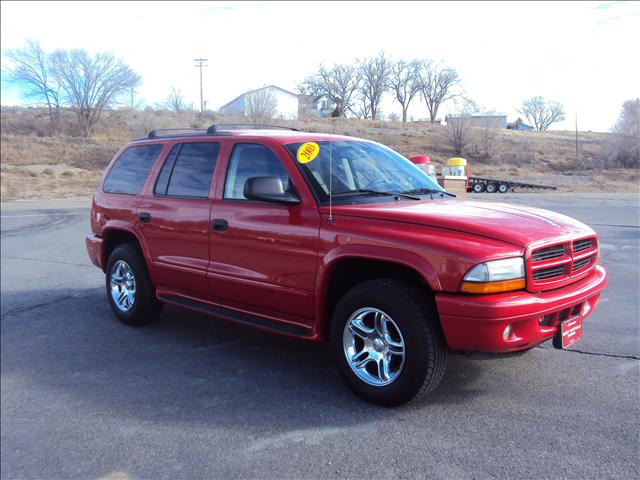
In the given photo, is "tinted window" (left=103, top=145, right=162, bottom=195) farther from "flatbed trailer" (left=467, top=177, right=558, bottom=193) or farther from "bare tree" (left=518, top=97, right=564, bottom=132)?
"flatbed trailer" (left=467, top=177, right=558, bottom=193)

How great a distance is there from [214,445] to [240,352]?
1.60 metres

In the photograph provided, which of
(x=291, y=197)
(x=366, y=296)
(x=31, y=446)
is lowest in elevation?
(x=31, y=446)

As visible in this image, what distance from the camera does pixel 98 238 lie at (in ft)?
20.6

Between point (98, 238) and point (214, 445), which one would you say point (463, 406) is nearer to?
point (214, 445)

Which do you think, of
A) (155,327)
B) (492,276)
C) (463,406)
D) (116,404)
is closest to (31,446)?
(116,404)

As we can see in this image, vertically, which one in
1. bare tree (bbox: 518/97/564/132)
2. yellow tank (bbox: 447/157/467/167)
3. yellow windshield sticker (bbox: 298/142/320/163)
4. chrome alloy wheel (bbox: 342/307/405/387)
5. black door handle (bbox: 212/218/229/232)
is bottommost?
chrome alloy wheel (bbox: 342/307/405/387)

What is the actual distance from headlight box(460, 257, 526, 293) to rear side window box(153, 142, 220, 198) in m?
2.51

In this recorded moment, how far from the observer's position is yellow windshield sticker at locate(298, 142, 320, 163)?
434 centimetres

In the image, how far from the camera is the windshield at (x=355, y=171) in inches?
168

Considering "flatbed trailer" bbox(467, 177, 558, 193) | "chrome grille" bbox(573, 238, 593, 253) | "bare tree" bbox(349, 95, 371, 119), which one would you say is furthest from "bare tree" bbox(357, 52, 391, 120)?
"flatbed trailer" bbox(467, 177, 558, 193)

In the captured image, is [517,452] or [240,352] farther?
[240,352]

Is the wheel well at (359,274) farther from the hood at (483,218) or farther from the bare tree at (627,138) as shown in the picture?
the bare tree at (627,138)

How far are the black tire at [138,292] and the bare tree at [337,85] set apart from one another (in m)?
2.66

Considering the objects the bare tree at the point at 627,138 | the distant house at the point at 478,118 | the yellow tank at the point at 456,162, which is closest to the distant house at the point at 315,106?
the distant house at the point at 478,118
